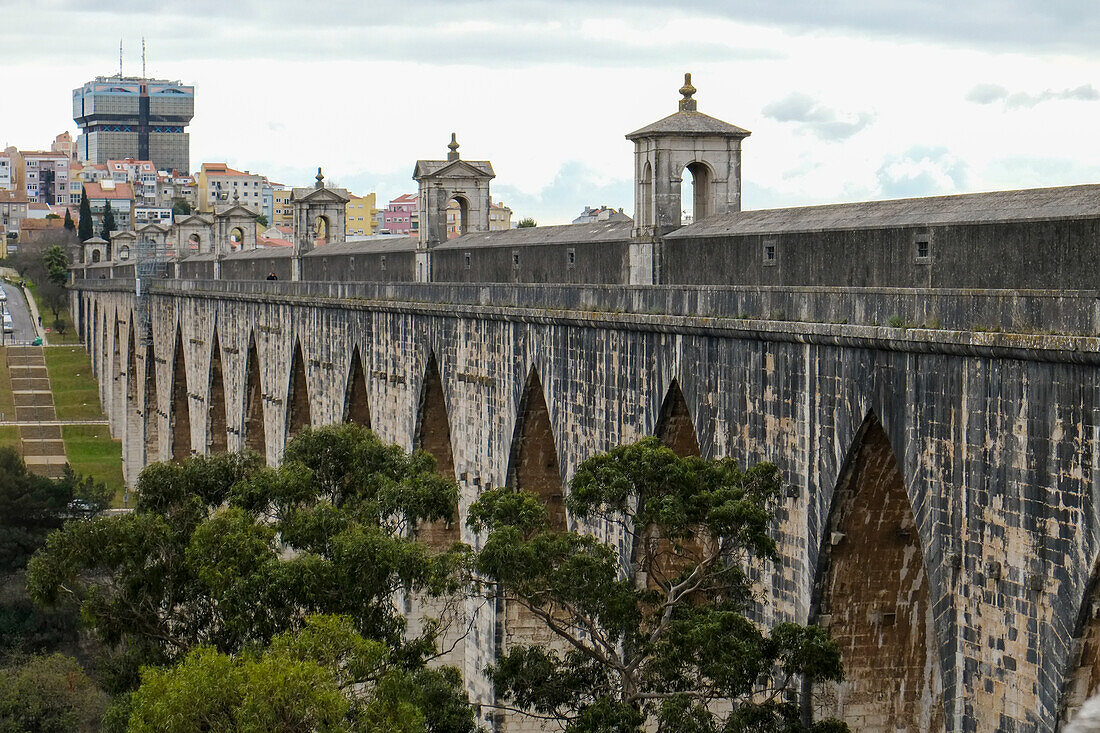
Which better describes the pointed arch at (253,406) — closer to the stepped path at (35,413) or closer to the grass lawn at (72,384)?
the stepped path at (35,413)

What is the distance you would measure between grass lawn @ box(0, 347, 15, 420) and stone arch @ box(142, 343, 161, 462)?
56.4 ft

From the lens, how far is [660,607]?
17156 mm

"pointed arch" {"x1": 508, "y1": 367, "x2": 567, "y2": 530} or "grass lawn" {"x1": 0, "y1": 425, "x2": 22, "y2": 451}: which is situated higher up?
"pointed arch" {"x1": 508, "y1": 367, "x2": 567, "y2": 530}

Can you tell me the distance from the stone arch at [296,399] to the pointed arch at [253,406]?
4.94m

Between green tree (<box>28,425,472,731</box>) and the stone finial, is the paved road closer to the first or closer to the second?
the stone finial

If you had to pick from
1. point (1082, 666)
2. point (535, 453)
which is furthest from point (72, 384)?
point (1082, 666)

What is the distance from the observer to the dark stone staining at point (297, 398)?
135 ft

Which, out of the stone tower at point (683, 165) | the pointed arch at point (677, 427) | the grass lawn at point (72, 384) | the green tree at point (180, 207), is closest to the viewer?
the pointed arch at point (677, 427)

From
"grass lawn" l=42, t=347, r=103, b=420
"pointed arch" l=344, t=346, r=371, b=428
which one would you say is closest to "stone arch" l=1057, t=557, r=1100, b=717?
"pointed arch" l=344, t=346, r=371, b=428

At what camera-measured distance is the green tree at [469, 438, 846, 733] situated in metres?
16.1

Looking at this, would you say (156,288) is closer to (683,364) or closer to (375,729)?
(683,364)

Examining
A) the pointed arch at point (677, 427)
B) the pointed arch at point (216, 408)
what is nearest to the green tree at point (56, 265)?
the pointed arch at point (216, 408)

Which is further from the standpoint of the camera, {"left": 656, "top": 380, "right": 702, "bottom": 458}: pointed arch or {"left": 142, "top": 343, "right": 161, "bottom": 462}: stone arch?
{"left": 142, "top": 343, "right": 161, "bottom": 462}: stone arch

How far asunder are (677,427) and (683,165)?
25.8ft
